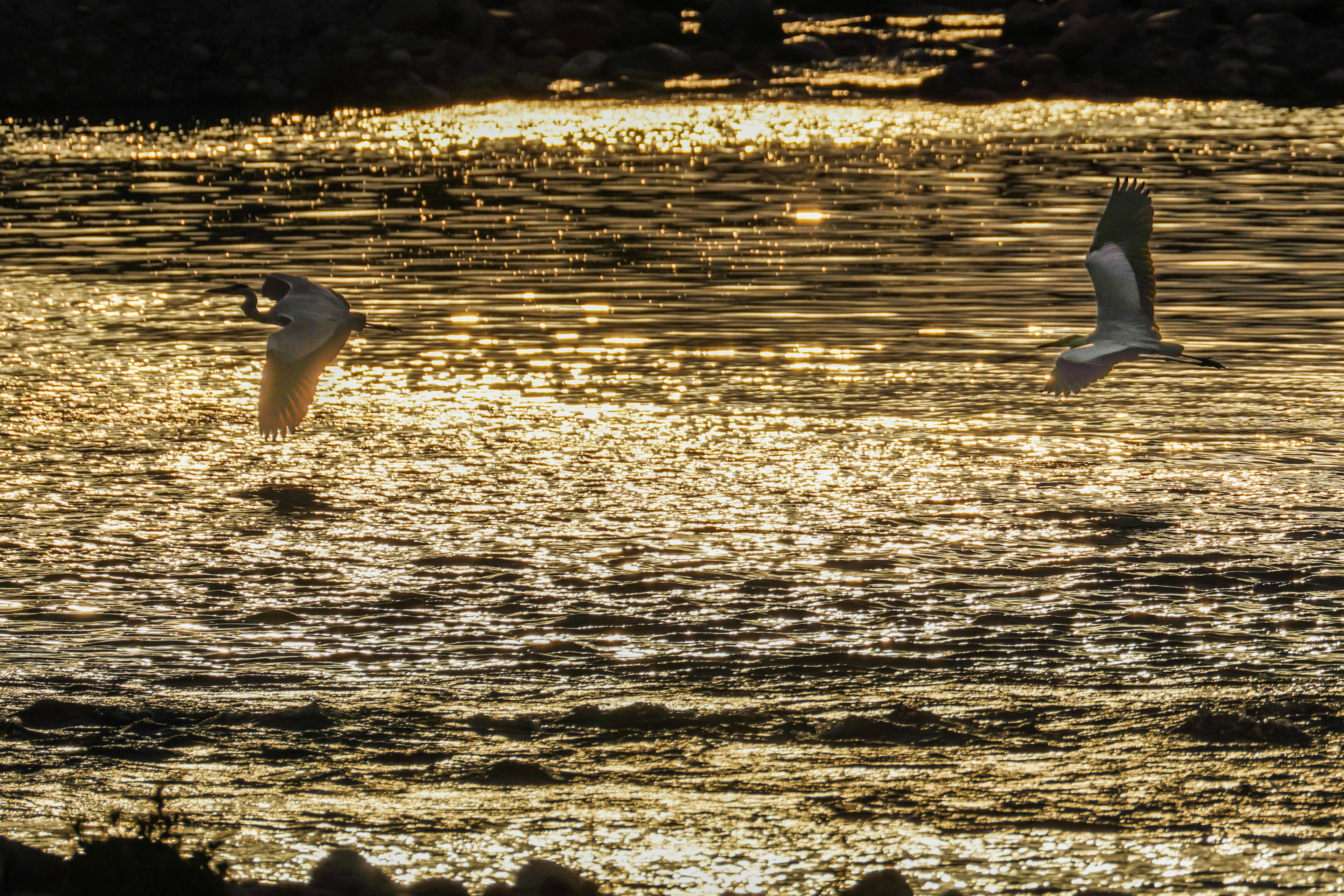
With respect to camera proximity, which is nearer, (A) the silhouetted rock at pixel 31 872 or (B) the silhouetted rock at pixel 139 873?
(B) the silhouetted rock at pixel 139 873

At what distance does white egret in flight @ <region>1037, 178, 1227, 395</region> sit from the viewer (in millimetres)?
10297

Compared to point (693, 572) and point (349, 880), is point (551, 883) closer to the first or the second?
point (349, 880)

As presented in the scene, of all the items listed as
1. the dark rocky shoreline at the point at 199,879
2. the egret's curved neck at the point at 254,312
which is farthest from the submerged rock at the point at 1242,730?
the egret's curved neck at the point at 254,312

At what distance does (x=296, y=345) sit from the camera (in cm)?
1123

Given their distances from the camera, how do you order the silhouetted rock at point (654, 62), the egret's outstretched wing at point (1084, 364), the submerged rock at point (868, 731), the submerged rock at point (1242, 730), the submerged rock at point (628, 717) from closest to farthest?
the submerged rock at point (1242, 730)
the submerged rock at point (868, 731)
the submerged rock at point (628, 717)
the egret's outstretched wing at point (1084, 364)
the silhouetted rock at point (654, 62)

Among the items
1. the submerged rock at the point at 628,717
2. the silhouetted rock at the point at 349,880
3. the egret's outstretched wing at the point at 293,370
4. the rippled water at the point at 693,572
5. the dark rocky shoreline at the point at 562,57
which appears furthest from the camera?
the dark rocky shoreline at the point at 562,57

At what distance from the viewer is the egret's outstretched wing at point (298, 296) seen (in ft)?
37.5

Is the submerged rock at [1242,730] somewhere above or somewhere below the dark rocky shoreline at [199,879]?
below

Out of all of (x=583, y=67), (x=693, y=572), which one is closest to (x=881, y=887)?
(x=693, y=572)

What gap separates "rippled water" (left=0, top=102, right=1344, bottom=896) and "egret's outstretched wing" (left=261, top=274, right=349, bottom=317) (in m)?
1.31

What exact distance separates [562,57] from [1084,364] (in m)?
47.1

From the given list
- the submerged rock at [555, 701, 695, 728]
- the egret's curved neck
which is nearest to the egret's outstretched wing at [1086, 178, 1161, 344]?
the submerged rock at [555, 701, 695, 728]

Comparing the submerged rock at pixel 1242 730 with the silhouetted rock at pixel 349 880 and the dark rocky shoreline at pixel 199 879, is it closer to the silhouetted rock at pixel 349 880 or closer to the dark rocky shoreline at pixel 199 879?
the dark rocky shoreline at pixel 199 879

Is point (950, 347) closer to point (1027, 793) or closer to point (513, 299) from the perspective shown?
point (513, 299)
